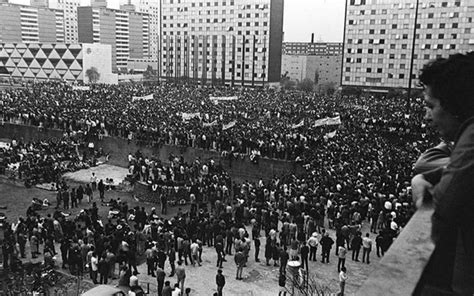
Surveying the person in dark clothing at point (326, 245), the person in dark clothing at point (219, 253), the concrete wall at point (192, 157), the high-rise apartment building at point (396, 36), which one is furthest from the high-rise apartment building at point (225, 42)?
the person in dark clothing at point (219, 253)

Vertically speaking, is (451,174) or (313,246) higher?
(451,174)

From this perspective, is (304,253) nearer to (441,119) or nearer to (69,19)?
(441,119)

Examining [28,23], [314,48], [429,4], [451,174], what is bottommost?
[451,174]

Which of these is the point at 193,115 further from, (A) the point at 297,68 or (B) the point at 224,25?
(A) the point at 297,68

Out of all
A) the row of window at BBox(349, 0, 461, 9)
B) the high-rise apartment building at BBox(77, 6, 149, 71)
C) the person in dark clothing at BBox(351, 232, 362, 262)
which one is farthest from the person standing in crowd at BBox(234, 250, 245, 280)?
the high-rise apartment building at BBox(77, 6, 149, 71)

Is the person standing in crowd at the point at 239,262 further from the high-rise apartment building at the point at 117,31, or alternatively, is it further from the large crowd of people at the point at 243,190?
the high-rise apartment building at the point at 117,31

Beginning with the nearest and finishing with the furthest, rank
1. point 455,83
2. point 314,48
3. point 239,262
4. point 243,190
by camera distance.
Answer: point 455,83, point 239,262, point 243,190, point 314,48

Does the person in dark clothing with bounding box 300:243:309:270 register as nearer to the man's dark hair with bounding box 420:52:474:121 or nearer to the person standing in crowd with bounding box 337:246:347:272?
the person standing in crowd with bounding box 337:246:347:272

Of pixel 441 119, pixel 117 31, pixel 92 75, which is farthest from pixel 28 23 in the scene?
pixel 441 119
